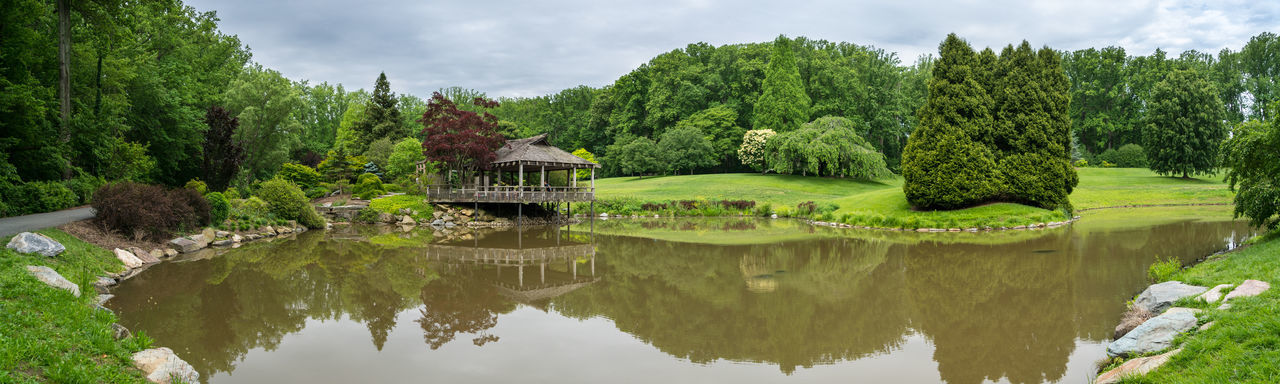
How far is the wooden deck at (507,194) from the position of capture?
1086 inches

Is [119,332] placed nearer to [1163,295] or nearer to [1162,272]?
[1163,295]

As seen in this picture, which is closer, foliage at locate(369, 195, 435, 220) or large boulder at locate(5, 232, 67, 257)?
large boulder at locate(5, 232, 67, 257)

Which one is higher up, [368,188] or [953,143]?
[953,143]

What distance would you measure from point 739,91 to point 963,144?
119 ft

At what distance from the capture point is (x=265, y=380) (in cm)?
746

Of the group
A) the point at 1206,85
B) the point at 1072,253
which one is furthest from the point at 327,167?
the point at 1206,85

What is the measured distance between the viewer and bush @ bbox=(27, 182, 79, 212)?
1811 cm

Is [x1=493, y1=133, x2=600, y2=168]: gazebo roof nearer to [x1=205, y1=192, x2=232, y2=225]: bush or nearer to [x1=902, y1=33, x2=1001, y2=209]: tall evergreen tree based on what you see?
[x1=205, y1=192, x2=232, y2=225]: bush

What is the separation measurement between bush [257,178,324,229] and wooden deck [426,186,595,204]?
528 cm

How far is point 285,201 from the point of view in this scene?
2528 centimetres

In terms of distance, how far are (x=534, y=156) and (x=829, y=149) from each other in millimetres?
21105

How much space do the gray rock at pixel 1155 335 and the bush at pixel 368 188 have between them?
32649 mm

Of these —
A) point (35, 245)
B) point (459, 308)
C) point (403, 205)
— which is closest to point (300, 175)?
point (403, 205)

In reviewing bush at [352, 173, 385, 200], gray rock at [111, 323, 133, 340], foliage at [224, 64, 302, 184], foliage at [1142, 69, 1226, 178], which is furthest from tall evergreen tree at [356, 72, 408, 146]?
foliage at [1142, 69, 1226, 178]
